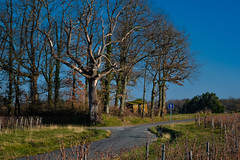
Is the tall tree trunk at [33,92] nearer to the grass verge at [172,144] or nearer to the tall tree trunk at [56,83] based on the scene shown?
the tall tree trunk at [56,83]

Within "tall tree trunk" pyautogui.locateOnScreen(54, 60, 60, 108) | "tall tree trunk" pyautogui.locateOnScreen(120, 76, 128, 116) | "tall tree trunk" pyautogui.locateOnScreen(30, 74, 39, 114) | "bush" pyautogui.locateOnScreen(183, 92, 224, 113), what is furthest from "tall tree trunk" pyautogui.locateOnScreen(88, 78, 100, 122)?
"bush" pyautogui.locateOnScreen(183, 92, 224, 113)

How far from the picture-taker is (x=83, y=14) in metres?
24.8

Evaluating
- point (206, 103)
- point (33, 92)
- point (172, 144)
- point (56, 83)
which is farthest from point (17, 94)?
point (206, 103)

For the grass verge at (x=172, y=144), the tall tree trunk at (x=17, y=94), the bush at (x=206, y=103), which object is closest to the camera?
the grass verge at (x=172, y=144)

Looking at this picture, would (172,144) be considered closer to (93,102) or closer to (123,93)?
(93,102)

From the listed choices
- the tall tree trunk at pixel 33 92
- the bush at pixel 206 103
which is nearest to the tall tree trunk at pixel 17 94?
the tall tree trunk at pixel 33 92

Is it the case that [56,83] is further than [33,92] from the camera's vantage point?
Yes

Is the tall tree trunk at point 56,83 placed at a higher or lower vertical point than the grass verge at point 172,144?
higher

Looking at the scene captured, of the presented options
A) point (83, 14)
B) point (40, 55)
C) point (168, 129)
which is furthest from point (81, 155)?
point (40, 55)

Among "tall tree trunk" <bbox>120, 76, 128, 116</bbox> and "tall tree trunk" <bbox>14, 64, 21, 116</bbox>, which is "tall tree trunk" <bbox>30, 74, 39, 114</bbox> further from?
"tall tree trunk" <bbox>120, 76, 128, 116</bbox>

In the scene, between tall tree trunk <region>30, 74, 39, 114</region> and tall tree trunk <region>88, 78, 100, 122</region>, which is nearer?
tall tree trunk <region>88, 78, 100, 122</region>

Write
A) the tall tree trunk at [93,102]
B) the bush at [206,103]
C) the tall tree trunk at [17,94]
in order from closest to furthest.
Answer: the tall tree trunk at [93,102], the tall tree trunk at [17,94], the bush at [206,103]

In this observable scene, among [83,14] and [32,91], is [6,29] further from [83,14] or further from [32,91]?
[83,14]

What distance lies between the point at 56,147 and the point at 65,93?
2002cm
